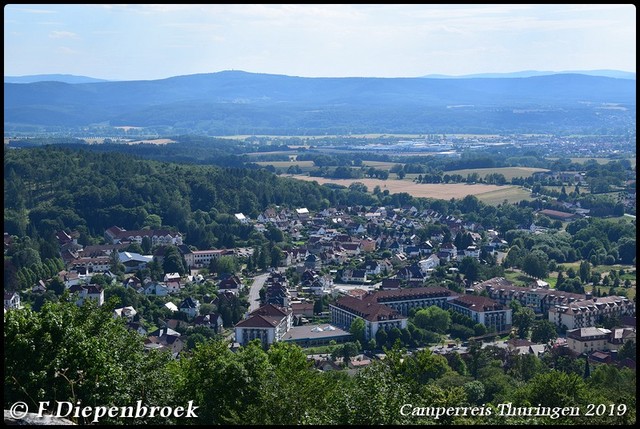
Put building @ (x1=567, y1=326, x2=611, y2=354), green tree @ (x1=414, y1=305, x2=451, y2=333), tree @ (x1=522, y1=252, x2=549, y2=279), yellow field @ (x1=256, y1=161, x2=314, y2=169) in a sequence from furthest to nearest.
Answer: yellow field @ (x1=256, y1=161, x2=314, y2=169)
tree @ (x1=522, y1=252, x2=549, y2=279)
green tree @ (x1=414, y1=305, x2=451, y2=333)
building @ (x1=567, y1=326, x2=611, y2=354)

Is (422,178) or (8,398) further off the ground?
(8,398)

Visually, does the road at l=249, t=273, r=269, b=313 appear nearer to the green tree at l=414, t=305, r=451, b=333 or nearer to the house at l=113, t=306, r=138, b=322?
the house at l=113, t=306, r=138, b=322

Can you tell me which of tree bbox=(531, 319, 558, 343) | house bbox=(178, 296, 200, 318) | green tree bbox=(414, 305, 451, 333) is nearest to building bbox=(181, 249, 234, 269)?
house bbox=(178, 296, 200, 318)

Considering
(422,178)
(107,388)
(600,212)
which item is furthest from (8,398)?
(422,178)

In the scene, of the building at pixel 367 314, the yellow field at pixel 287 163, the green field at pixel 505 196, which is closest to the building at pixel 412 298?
the building at pixel 367 314

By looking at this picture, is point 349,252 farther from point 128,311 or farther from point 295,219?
point 128,311
